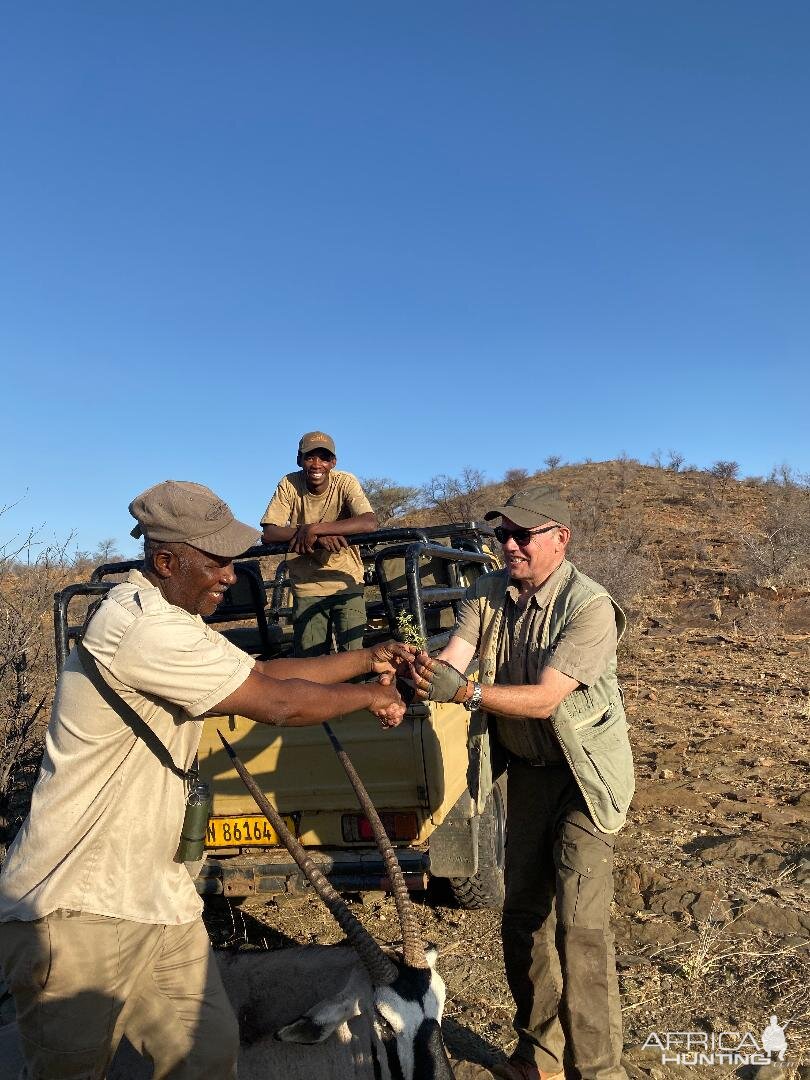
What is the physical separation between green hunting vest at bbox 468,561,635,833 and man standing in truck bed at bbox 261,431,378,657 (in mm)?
2083

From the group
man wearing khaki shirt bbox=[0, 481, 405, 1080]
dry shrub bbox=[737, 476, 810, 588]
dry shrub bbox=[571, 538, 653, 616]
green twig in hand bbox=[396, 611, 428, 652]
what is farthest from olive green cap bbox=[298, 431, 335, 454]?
dry shrub bbox=[737, 476, 810, 588]

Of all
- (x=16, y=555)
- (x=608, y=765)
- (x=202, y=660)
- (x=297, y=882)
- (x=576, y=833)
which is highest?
(x=16, y=555)

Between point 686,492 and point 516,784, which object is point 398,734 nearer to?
point 516,784

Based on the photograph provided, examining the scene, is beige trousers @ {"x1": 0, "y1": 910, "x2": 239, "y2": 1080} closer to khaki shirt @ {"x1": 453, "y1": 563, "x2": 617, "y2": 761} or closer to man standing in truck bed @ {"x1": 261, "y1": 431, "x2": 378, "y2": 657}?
khaki shirt @ {"x1": 453, "y1": 563, "x2": 617, "y2": 761}

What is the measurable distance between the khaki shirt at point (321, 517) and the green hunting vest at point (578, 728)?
7.58 feet

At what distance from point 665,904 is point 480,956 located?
3.62ft

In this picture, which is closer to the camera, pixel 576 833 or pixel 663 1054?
pixel 576 833

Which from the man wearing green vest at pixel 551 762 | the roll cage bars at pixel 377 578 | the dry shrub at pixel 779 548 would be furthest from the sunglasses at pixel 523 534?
the dry shrub at pixel 779 548

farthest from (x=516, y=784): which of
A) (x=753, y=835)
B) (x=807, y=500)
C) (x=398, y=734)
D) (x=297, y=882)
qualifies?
(x=807, y=500)

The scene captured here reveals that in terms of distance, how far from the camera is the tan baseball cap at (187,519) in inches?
95.2

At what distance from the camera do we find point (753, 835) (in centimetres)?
580

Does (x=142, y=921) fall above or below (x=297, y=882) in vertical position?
above

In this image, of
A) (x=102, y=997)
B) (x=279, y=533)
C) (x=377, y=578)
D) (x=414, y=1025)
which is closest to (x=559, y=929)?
(x=414, y=1025)

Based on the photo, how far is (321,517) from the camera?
623cm
